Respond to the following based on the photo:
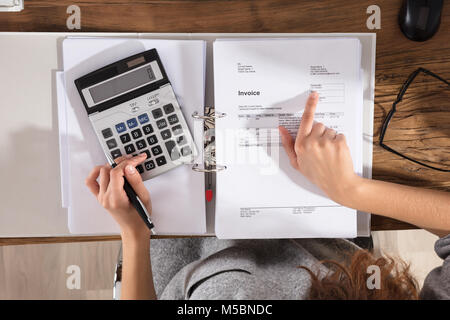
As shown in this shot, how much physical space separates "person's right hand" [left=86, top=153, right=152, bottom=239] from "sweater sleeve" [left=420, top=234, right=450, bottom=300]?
0.54 meters

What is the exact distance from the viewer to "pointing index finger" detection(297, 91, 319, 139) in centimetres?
60

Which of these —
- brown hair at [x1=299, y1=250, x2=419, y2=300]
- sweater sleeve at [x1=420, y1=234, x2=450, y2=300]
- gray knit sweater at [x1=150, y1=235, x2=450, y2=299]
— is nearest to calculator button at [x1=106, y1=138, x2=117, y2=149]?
gray knit sweater at [x1=150, y1=235, x2=450, y2=299]

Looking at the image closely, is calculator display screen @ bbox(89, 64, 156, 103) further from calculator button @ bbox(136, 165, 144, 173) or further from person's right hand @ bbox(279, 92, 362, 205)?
person's right hand @ bbox(279, 92, 362, 205)

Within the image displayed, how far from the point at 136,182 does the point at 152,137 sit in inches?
3.4

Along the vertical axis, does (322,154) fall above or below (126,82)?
below

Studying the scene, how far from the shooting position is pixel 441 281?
62cm

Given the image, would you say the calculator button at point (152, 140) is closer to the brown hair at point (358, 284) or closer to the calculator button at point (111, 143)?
the calculator button at point (111, 143)

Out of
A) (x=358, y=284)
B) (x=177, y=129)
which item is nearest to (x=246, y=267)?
(x=358, y=284)

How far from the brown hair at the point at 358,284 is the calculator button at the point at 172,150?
37 cm

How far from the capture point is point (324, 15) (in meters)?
0.61

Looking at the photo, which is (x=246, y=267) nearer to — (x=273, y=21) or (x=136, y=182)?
(x=136, y=182)

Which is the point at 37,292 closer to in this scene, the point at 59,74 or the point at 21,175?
the point at 21,175

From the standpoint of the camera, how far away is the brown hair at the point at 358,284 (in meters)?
0.64

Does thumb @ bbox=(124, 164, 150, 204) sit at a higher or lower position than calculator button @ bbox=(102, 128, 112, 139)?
lower
